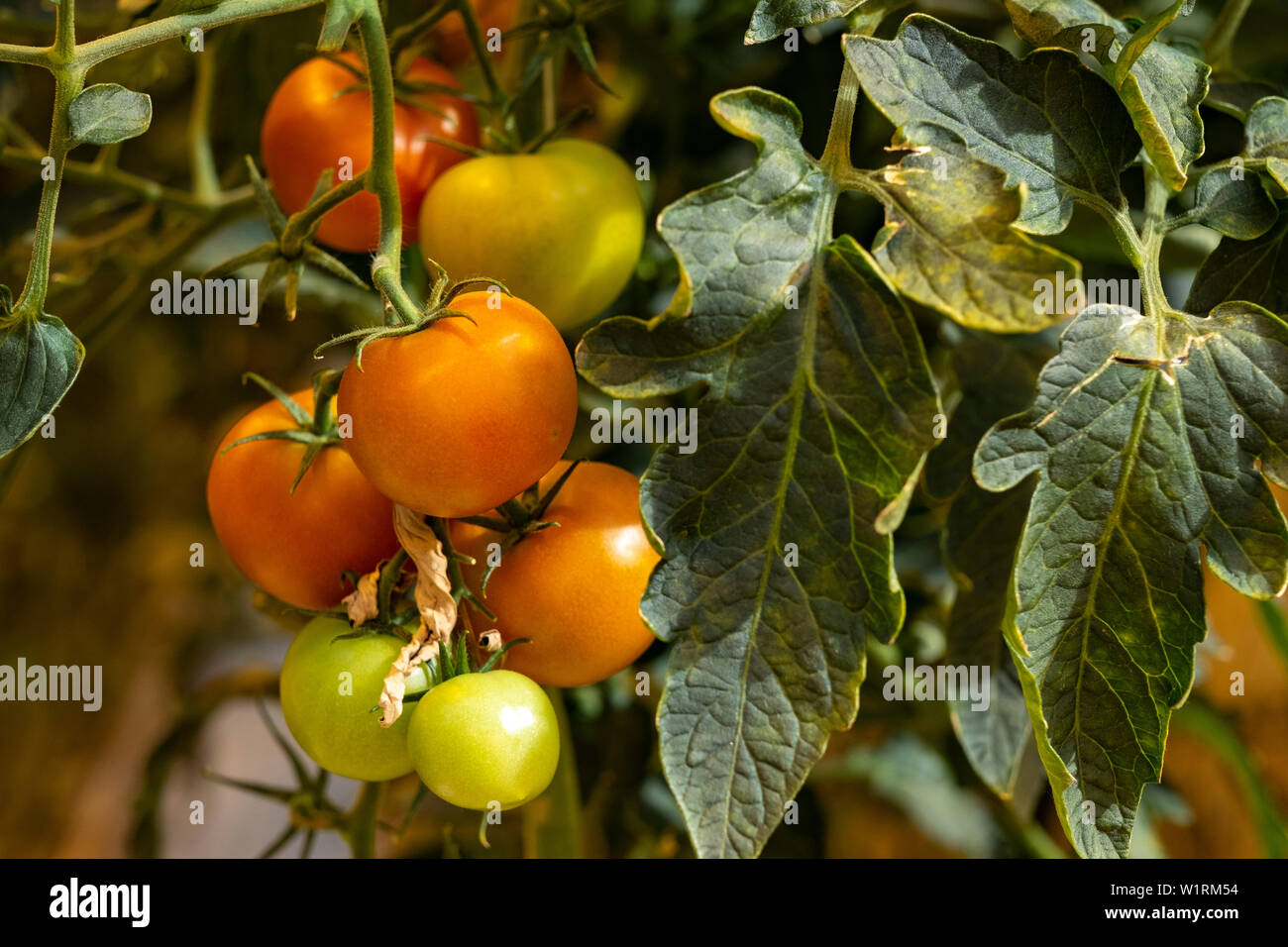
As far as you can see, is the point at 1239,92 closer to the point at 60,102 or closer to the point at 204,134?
the point at 60,102

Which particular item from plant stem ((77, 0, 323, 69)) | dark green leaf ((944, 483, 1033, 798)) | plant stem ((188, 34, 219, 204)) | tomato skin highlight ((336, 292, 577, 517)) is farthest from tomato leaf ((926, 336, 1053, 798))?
plant stem ((188, 34, 219, 204))

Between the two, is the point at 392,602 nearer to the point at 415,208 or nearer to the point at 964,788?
the point at 415,208

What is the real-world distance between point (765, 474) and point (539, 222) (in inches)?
5.5

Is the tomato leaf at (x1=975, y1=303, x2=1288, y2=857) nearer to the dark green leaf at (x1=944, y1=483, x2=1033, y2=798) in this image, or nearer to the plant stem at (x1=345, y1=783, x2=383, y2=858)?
the dark green leaf at (x1=944, y1=483, x2=1033, y2=798)

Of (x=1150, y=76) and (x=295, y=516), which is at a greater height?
(x=1150, y=76)

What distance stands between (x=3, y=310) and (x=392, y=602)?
0.16 m

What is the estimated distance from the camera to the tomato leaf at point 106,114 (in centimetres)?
29

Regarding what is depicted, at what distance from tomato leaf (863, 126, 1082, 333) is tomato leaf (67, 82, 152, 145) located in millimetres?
226

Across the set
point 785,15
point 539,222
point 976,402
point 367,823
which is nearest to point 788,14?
point 785,15

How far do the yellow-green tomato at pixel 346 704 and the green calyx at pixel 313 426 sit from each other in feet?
0.20

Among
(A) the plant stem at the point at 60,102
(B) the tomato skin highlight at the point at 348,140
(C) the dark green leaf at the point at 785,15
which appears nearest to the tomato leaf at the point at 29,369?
(A) the plant stem at the point at 60,102

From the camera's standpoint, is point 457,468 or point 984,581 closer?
point 457,468

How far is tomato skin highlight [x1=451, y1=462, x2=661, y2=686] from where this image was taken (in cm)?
34

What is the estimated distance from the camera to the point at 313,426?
35 centimetres
